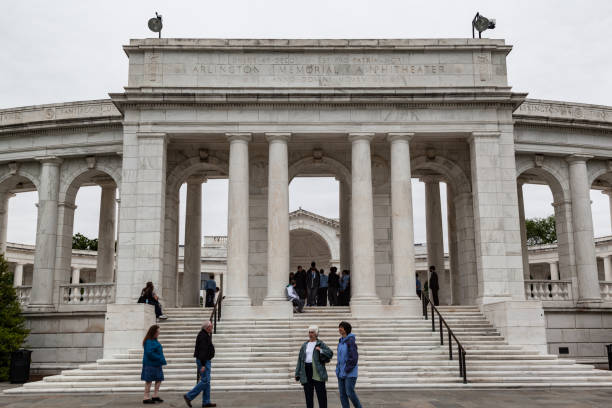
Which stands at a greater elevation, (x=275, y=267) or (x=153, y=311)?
(x=275, y=267)

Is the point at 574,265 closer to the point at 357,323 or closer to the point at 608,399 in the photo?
the point at 357,323

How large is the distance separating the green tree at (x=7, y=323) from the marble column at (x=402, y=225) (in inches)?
614

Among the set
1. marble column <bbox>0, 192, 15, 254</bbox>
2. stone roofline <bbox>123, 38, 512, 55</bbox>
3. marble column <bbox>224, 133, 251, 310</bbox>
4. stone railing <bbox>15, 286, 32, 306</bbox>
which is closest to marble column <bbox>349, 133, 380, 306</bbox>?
stone roofline <bbox>123, 38, 512, 55</bbox>

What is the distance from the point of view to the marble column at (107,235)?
Answer: 34219 mm

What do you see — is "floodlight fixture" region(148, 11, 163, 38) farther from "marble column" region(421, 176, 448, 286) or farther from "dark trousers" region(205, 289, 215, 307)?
"marble column" region(421, 176, 448, 286)

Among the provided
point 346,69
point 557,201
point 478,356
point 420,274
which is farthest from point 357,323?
point 420,274

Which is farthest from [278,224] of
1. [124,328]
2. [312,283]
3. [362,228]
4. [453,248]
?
[453,248]

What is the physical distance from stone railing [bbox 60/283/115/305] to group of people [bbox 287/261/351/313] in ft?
29.0

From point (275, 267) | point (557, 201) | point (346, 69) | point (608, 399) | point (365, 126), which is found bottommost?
point (608, 399)

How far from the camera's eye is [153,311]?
964 inches

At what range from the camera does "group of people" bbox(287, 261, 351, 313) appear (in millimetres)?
28031

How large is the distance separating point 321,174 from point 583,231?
1374 centimetres

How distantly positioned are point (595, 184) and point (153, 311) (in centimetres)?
2659

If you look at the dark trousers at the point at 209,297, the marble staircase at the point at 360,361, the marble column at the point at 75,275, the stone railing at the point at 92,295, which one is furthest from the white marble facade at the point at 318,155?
the marble column at the point at 75,275
